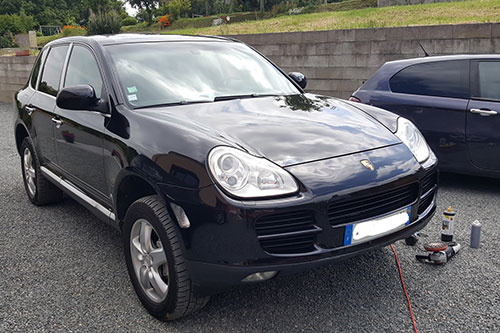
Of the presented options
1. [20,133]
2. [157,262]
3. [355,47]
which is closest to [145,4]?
[355,47]

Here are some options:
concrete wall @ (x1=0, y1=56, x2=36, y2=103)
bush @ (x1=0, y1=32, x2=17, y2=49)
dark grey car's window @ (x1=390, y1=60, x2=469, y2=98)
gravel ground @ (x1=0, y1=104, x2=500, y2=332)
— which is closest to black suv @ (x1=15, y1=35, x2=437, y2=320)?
gravel ground @ (x1=0, y1=104, x2=500, y2=332)

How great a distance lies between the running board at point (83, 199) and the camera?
3150 millimetres

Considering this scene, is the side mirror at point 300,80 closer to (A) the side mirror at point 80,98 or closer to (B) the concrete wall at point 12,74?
(A) the side mirror at point 80,98

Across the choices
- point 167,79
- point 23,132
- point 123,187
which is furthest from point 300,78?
point 23,132

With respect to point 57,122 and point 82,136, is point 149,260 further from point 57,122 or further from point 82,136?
point 57,122

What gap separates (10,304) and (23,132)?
2502mm

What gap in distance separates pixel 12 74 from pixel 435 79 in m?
15.1

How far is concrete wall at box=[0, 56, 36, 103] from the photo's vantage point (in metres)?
15.4

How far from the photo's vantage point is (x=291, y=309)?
8.88 feet

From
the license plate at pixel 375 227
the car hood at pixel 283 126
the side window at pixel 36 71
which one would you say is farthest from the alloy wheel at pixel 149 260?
the side window at pixel 36 71

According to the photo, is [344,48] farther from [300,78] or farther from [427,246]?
[427,246]

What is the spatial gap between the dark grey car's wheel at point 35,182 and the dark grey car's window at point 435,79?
392cm

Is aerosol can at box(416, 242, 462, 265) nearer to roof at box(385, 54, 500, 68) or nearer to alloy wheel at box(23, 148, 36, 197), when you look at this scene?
roof at box(385, 54, 500, 68)

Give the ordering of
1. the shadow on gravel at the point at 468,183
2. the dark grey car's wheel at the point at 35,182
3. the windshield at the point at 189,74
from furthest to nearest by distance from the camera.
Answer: the shadow on gravel at the point at 468,183, the dark grey car's wheel at the point at 35,182, the windshield at the point at 189,74
